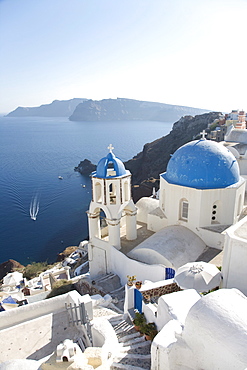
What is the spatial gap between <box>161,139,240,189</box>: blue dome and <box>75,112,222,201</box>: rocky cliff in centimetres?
3053

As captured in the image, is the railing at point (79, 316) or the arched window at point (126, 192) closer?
the railing at point (79, 316)

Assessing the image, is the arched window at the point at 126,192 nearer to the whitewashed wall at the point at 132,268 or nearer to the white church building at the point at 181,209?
the white church building at the point at 181,209

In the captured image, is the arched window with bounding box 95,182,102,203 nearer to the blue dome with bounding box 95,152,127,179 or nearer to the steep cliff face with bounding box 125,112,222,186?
the blue dome with bounding box 95,152,127,179

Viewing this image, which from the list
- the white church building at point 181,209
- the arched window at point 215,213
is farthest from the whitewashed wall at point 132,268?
the arched window at point 215,213

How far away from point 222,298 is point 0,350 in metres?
7.66

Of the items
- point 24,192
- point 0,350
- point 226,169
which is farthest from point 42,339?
point 24,192

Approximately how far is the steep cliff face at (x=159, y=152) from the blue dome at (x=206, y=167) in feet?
123

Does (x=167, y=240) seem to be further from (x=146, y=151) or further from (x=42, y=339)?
(x=146, y=151)

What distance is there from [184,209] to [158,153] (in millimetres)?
45882

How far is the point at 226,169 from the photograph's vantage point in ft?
43.0

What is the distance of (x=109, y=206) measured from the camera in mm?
13719

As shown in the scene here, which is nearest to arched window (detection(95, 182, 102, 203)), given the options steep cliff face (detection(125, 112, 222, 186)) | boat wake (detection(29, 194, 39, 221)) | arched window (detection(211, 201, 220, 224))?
arched window (detection(211, 201, 220, 224))

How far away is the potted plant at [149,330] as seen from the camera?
7395 millimetres

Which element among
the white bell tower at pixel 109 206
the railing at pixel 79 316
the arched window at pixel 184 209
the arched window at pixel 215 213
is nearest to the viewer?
the railing at pixel 79 316
